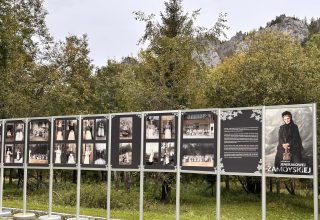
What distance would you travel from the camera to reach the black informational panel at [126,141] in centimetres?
1141

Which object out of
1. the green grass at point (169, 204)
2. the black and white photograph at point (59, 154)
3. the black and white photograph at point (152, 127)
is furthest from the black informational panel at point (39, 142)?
the black and white photograph at point (152, 127)

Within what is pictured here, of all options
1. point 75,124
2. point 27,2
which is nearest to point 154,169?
point 75,124

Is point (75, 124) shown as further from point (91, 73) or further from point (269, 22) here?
point (269, 22)

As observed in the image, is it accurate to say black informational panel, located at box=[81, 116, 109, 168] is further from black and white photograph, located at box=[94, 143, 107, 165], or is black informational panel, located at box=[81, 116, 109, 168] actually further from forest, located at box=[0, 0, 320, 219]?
forest, located at box=[0, 0, 320, 219]

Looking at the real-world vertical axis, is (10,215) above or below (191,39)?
below

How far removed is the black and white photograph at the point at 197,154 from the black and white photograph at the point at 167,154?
11.0 inches

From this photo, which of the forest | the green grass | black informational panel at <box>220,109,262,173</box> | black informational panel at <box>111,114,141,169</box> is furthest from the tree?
black informational panel at <box>220,109,262,173</box>

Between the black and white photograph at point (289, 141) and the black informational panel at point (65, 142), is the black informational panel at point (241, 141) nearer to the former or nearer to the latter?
the black and white photograph at point (289, 141)

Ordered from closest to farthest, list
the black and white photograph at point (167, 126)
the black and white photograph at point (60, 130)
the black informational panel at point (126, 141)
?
the black and white photograph at point (167, 126) → the black informational panel at point (126, 141) → the black and white photograph at point (60, 130)

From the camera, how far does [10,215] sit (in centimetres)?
1400

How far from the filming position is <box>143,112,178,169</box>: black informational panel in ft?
35.3

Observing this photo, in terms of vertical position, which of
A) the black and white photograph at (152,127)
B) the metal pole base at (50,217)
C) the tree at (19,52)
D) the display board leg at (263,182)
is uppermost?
the tree at (19,52)

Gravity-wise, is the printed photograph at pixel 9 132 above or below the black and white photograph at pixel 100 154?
above

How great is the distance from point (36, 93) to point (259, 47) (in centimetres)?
1446
